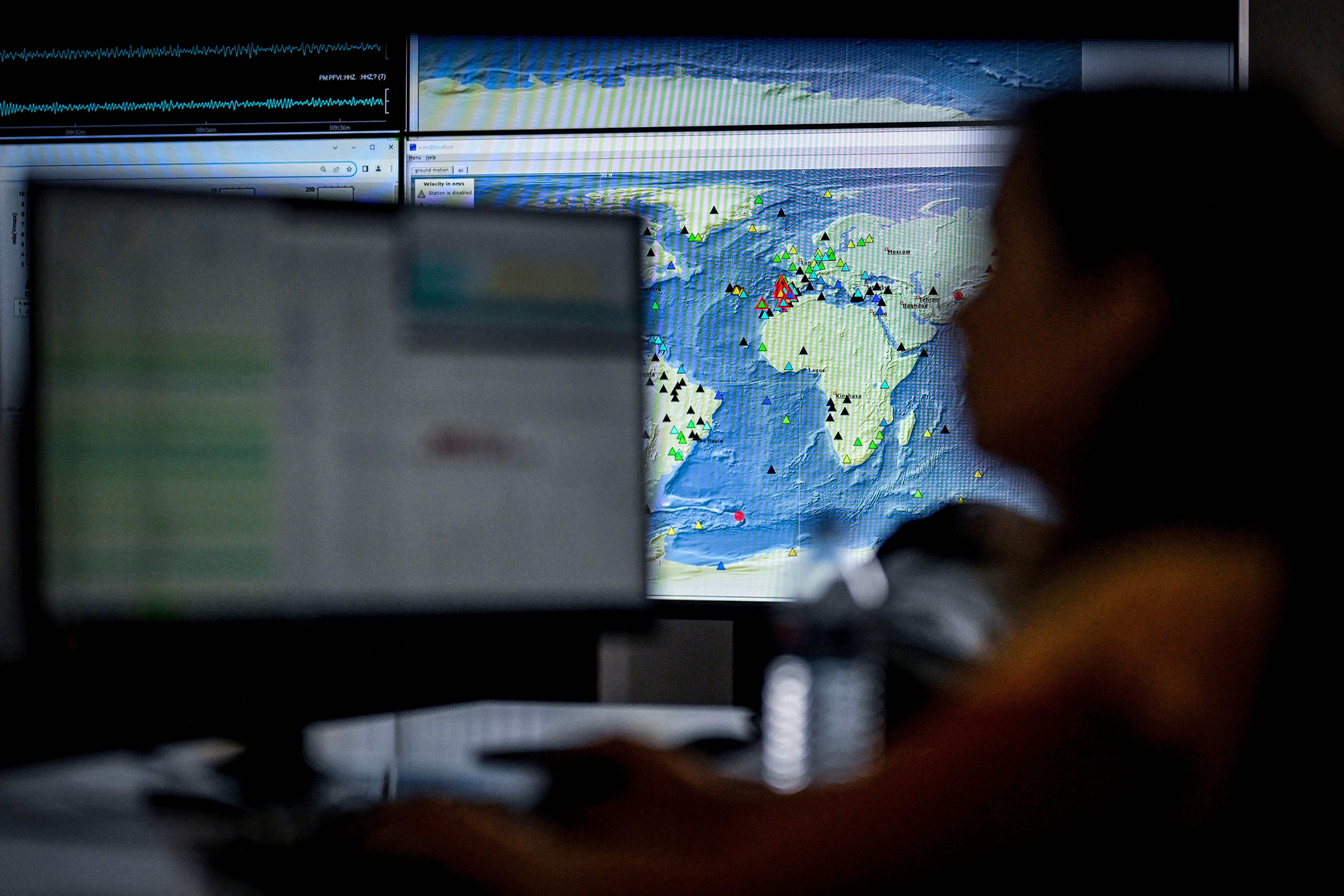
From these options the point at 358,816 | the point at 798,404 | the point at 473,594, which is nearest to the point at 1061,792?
the point at 358,816

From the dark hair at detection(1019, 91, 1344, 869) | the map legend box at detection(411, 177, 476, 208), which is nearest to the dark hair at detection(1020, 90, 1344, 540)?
the dark hair at detection(1019, 91, 1344, 869)

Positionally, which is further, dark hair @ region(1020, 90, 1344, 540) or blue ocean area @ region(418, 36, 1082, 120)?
blue ocean area @ region(418, 36, 1082, 120)

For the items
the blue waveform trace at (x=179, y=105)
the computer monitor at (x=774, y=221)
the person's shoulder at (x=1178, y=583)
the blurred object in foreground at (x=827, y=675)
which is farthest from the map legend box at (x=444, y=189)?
the person's shoulder at (x=1178, y=583)

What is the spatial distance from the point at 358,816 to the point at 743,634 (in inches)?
28.3

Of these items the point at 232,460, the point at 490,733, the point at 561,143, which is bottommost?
the point at 490,733

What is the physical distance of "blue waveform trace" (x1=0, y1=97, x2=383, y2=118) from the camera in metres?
1.25

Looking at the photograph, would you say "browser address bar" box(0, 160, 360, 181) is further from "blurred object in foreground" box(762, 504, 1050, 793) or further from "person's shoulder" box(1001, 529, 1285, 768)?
"person's shoulder" box(1001, 529, 1285, 768)

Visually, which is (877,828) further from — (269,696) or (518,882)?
(269,696)

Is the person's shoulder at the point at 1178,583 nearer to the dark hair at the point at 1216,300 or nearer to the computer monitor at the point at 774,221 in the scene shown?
the dark hair at the point at 1216,300

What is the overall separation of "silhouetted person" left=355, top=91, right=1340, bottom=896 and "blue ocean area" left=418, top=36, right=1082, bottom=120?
27.2 inches

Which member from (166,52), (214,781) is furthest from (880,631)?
(166,52)

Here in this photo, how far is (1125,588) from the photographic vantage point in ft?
1.38

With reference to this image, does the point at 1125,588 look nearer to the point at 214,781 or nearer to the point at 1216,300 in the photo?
the point at 1216,300

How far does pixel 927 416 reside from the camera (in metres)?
1.20
